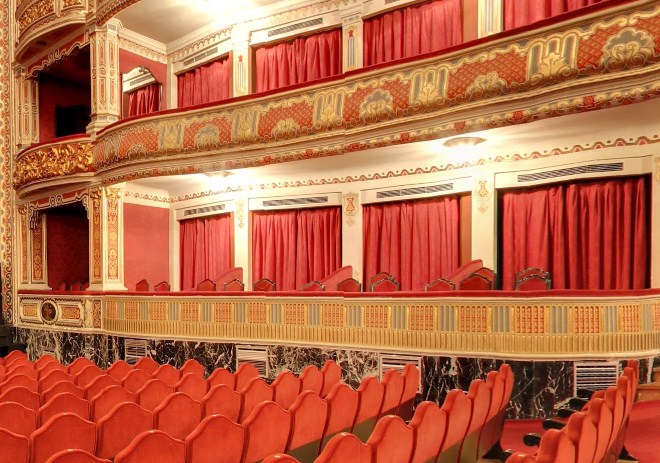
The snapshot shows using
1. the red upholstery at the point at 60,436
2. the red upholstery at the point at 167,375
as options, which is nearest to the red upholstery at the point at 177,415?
the red upholstery at the point at 60,436

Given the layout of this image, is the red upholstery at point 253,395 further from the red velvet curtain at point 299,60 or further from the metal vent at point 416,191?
the red velvet curtain at point 299,60

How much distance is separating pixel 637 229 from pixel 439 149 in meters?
1.67

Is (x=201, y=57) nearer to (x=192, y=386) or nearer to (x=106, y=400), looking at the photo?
(x=192, y=386)

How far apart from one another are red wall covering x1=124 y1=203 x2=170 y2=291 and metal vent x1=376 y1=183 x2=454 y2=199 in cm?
289

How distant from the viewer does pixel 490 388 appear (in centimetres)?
229

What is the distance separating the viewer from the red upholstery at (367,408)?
222 cm

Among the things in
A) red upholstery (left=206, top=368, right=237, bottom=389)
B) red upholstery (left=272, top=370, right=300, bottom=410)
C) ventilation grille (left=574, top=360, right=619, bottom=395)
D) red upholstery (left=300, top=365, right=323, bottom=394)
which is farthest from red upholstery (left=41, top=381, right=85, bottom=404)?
ventilation grille (left=574, top=360, right=619, bottom=395)

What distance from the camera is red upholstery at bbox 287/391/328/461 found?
1.89 metres

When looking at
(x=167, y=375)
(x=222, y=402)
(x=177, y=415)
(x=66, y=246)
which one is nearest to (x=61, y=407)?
(x=177, y=415)

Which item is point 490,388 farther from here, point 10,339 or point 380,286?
point 10,339

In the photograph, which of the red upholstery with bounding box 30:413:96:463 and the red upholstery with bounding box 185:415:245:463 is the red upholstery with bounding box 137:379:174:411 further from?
the red upholstery with bounding box 185:415:245:463

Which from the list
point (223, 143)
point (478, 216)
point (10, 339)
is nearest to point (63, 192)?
point (10, 339)

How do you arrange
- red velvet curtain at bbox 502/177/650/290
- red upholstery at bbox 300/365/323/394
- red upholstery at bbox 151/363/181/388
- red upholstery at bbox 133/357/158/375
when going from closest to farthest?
red upholstery at bbox 300/365/323/394
red upholstery at bbox 151/363/181/388
red upholstery at bbox 133/357/158/375
red velvet curtain at bbox 502/177/650/290

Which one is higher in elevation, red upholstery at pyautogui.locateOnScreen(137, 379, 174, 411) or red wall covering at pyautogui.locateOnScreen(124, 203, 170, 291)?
red wall covering at pyautogui.locateOnScreen(124, 203, 170, 291)
